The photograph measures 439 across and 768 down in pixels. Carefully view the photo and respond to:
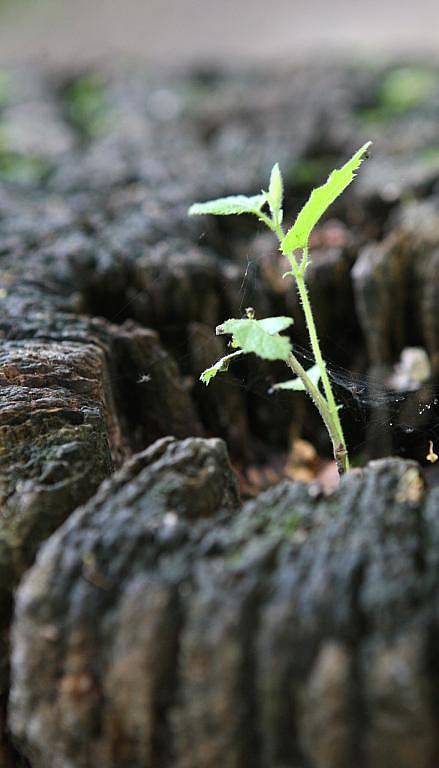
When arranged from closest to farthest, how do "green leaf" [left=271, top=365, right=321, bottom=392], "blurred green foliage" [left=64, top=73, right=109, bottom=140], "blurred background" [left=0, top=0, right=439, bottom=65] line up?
1. "green leaf" [left=271, top=365, right=321, bottom=392]
2. "blurred green foliage" [left=64, top=73, right=109, bottom=140]
3. "blurred background" [left=0, top=0, right=439, bottom=65]

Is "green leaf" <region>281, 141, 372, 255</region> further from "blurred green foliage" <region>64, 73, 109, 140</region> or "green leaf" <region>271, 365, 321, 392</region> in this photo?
"blurred green foliage" <region>64, 73, 109, 140</region>

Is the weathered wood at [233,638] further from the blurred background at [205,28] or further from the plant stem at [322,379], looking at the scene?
the blurred background at [205,28]

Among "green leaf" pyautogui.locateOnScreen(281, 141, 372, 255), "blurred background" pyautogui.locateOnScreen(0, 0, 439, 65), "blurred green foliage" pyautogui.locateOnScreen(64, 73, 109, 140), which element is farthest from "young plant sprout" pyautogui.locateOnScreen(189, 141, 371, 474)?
"blurred background" pyautogui.locateOnScreen(0, 0, 439, 65)

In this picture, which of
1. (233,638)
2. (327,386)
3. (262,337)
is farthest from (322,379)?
(233,638)

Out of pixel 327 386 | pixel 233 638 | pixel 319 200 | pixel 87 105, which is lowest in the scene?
pixel 233 638

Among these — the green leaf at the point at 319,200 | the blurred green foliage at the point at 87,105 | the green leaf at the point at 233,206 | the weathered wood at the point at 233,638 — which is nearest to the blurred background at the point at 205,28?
the blurred green foliage at the point at 87,105

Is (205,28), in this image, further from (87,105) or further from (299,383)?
(299,383)

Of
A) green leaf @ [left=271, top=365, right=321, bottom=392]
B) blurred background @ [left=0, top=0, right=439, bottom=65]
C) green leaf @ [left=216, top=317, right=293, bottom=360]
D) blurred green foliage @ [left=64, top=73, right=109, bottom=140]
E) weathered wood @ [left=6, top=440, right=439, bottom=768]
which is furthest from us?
blurred background @ [left=0, top=0, right=439, bottom=65]
